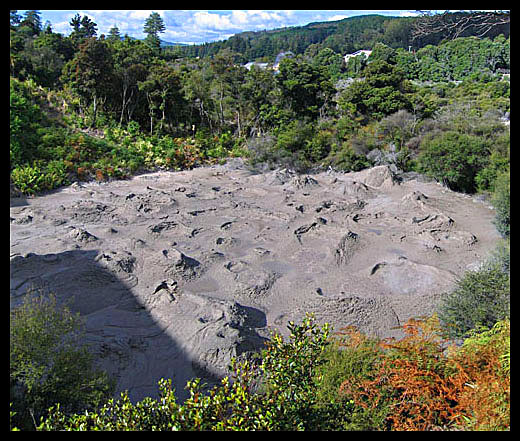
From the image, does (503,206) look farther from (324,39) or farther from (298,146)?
(324,39)

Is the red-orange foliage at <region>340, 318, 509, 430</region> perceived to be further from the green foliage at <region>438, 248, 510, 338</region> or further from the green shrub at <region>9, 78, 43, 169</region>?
the green shrub at <region>9, 78, 43, 169</region>

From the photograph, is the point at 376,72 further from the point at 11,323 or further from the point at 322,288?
the point at 11,323

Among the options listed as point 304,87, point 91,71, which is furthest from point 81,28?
point 304,87

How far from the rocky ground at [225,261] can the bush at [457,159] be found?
2.20 feet

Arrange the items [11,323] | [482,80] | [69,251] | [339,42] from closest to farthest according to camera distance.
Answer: [11,323] < [69,251] < [482,80] < [339,42]

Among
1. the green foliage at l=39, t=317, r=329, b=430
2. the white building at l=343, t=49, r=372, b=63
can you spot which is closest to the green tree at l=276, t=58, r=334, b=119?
the white building at l=343, t=49, r=372, b=63

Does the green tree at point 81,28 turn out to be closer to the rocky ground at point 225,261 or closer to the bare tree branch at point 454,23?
the rocky ground at point 225,261

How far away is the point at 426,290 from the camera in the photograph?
27.4 feet

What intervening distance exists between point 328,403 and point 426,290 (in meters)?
5.24

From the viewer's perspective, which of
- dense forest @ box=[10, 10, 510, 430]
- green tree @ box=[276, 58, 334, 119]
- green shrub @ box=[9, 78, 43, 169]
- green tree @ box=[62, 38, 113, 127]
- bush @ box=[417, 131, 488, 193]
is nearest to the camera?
dense forest @ box=[10, 10, 510, 430]

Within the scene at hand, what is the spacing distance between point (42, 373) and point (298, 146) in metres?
17.3

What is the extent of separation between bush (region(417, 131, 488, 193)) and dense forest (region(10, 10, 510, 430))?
51mm

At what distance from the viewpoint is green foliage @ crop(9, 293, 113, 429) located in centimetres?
418

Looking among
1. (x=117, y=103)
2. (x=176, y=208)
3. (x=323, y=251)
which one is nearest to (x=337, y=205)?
(x=323, y=251)
